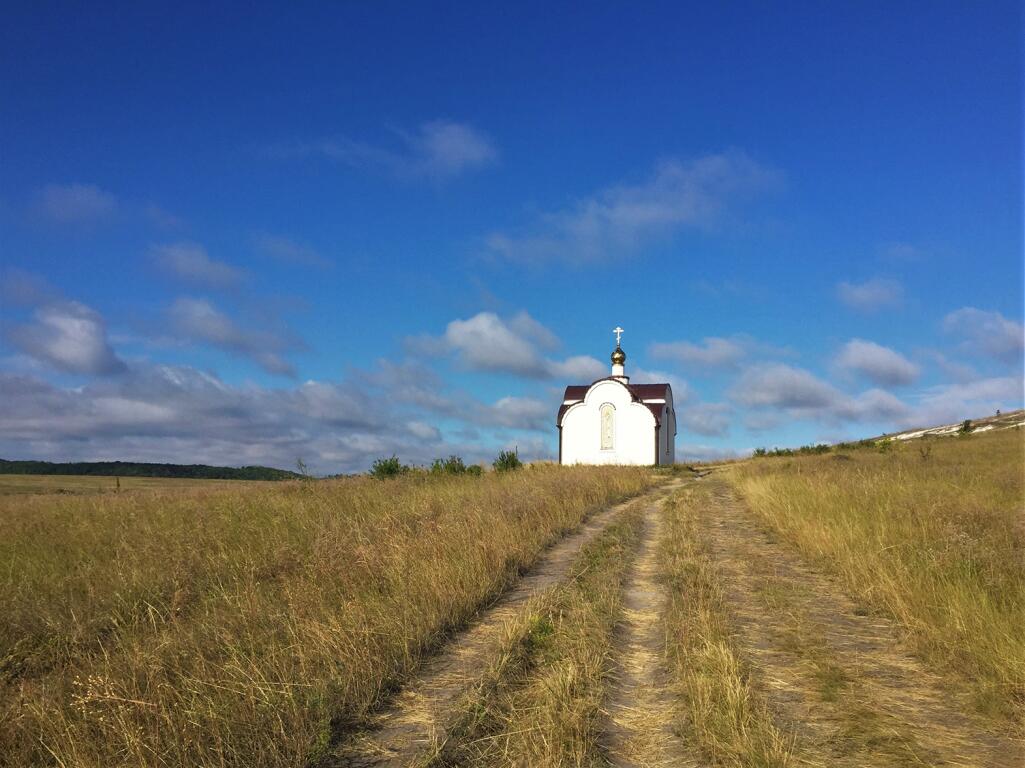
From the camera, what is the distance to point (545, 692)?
4574 millimetres

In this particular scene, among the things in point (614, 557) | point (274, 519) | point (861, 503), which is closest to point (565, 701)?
point (614, 557)

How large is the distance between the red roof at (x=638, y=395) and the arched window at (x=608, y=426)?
170cm

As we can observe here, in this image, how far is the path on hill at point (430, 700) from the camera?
388 cm

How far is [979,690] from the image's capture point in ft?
15.9

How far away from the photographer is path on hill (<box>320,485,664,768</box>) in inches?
153

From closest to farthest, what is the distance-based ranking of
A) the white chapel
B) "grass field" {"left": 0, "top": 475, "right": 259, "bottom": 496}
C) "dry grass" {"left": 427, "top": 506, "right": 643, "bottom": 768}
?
1. "dry grass" {"left": 427, "top": 506, "right": 643, "bottom": 768}
2. "grass field" {"left": 0, "top": 475, "right": 259, "bottom": 496}
3. the white chapel

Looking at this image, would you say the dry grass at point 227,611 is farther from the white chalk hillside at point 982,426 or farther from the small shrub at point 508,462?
the white chalk hillside at point 982,426

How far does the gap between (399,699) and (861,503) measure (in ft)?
34.3

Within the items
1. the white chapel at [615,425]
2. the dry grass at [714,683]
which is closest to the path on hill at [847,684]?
the dry grass at [714,683]

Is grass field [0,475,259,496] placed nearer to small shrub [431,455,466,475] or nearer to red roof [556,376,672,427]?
small shrub [431,455,466,475]

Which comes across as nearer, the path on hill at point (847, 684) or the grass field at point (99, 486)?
the path on hill at point (847, 684)

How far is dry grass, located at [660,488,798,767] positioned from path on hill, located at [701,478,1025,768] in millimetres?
199

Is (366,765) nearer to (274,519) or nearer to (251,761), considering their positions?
(251,761)

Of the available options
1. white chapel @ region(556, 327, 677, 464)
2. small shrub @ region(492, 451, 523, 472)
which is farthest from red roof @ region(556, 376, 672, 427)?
small shrub @ region(492, 451, 523, 472)
